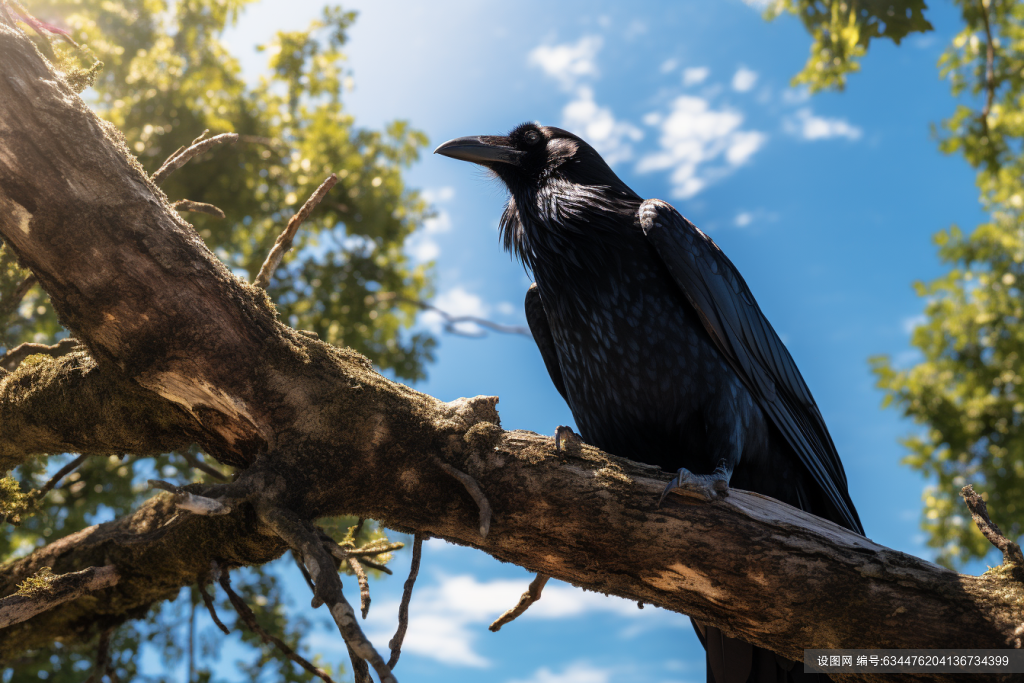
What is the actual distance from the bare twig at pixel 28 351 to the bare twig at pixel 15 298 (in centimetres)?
17

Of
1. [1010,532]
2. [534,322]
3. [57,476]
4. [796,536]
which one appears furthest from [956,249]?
[57,476]

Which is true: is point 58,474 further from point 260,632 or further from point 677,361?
point 677,361

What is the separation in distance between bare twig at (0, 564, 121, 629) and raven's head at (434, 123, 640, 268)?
7.80ft

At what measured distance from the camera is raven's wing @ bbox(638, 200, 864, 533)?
282 cm

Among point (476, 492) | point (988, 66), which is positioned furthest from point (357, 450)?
point (988, 66)

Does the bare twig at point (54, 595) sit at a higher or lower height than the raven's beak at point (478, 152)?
lower

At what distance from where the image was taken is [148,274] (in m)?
2.16

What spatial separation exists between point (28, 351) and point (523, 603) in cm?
251

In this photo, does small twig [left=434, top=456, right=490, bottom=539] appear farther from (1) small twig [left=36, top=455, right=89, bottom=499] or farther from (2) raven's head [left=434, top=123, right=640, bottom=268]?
(1) small twig [left=36, top=455, right=89, bottom=499]

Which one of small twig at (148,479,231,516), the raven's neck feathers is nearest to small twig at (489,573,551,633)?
small twig at (148,479,231,516)

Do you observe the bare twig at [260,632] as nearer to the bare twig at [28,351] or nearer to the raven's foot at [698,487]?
the bare twig at [28,351]

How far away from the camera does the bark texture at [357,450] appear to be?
6.84 feet

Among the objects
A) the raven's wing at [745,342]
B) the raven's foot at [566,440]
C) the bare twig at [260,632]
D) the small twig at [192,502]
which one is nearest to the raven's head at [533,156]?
the raven's wing at [745,342]

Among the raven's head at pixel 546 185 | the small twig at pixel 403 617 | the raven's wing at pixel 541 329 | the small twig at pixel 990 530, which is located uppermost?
the raven's head at pixel 546 185
